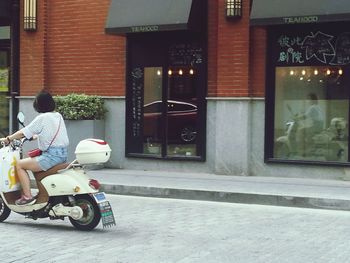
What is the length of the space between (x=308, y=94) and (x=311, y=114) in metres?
0.44

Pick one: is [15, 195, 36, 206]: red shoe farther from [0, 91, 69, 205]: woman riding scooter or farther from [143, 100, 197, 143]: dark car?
A: [143, 100, 197, 143]: dark car

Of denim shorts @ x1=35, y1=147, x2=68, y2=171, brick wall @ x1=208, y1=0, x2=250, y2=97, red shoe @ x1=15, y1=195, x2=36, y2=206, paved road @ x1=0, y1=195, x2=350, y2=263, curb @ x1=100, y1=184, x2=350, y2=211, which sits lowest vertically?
paved road @ x1=0, y1=195, x2=350, y2=263

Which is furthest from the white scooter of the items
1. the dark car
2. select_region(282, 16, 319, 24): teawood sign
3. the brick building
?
the dark car

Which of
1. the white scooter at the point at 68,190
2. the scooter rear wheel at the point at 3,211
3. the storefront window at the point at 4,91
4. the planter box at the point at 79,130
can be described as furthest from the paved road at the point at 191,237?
the storefront window at the point at 4,91

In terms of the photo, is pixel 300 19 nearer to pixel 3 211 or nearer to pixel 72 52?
pixel 72 52

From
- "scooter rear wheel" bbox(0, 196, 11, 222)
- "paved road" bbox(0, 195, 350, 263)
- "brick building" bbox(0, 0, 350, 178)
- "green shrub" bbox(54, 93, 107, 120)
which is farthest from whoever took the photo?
"green shrub" bbox(54, 93, 107, 120)

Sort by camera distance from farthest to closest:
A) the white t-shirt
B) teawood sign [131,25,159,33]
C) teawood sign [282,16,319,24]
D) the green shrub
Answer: the green shrub < teawood sign [131,25,159,33] < teawood sign [282,16,319,24] < the white t-shirt

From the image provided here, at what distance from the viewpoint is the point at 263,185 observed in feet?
37.3

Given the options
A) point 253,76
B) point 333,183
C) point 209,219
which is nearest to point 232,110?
point 253,76

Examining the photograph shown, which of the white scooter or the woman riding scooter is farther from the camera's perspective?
the woman riding scooter

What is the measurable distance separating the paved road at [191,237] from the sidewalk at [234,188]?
27cm

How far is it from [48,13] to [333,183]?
8.32 metres

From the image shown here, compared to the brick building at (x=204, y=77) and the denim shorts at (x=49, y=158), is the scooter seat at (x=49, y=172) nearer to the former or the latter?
the denim shorts at (x=49, y=158)

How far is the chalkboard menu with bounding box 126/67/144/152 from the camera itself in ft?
46.0
